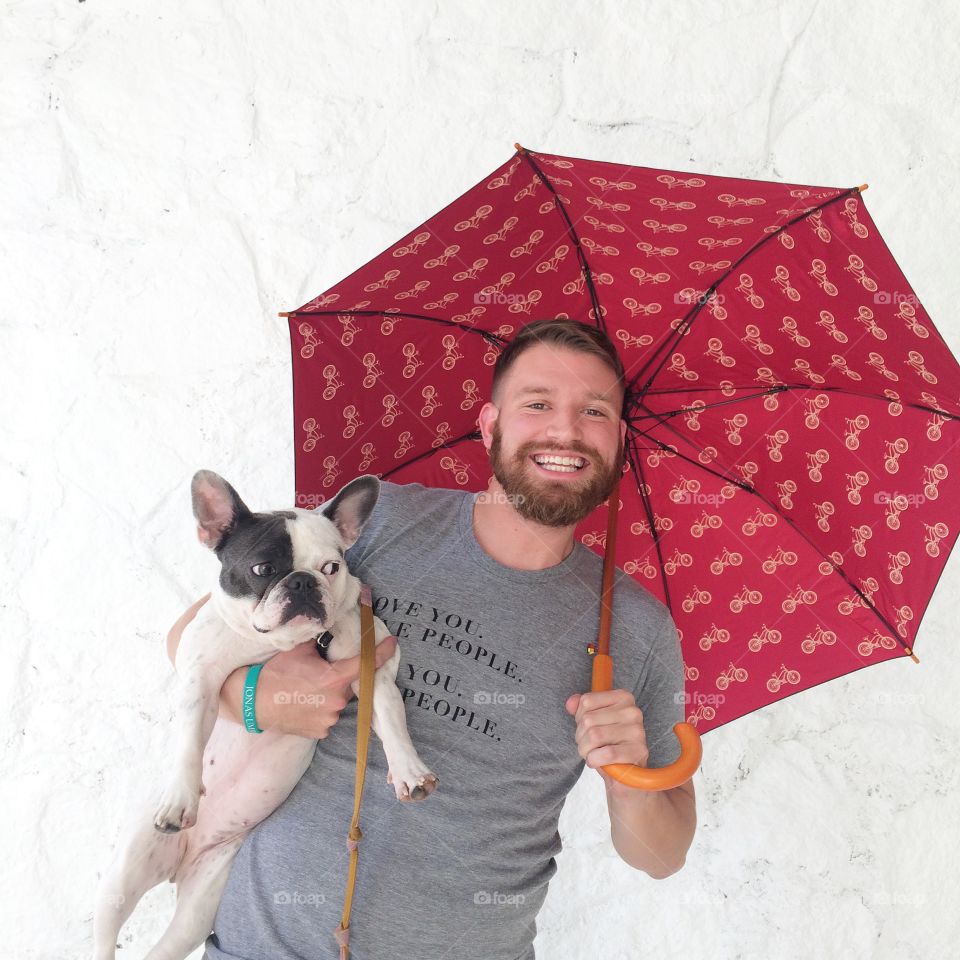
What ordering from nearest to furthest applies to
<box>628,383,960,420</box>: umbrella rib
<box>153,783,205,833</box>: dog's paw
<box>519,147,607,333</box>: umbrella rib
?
<box>153,783,205,833</box>: dog's paw, <box>628,383,960,420</box>: umbrella rib, <box>519,147,607,333</box>: umbrella rib

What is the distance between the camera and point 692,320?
186 cm

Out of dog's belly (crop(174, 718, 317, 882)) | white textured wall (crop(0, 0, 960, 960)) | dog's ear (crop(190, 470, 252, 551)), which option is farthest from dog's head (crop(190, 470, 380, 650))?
white textured wall (crop(0, 0, 960, 960))

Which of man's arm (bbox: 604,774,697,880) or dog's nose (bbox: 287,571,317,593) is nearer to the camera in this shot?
dog's nose (bbox: 287,571,317,593)


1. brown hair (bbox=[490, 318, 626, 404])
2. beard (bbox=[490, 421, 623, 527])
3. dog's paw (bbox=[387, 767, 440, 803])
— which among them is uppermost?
brown hair (bbox=[490, 318, 626, 404])

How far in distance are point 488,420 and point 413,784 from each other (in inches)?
32.8

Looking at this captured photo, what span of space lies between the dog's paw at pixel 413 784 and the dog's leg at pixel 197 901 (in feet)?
1.44

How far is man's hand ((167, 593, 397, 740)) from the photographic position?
5.38ft

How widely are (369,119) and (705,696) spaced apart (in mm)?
1976

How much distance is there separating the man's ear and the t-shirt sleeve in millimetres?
582

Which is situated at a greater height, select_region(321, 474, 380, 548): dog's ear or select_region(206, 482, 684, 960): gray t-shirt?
select_region(321, 474, 380, 548): dog's ear

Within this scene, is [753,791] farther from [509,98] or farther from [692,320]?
[509,98]

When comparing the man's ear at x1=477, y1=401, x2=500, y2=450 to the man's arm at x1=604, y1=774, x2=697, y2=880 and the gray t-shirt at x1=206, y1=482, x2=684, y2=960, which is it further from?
the man's arm at x1=604, y1=774, x2=697, y2=880

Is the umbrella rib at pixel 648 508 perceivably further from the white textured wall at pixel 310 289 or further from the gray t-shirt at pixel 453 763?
the white textured wall at pixel 310 289

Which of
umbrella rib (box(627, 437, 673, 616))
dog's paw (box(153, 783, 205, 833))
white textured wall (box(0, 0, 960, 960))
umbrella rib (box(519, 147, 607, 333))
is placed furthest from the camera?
white textured wall (box(0, 0, 960, 960))
